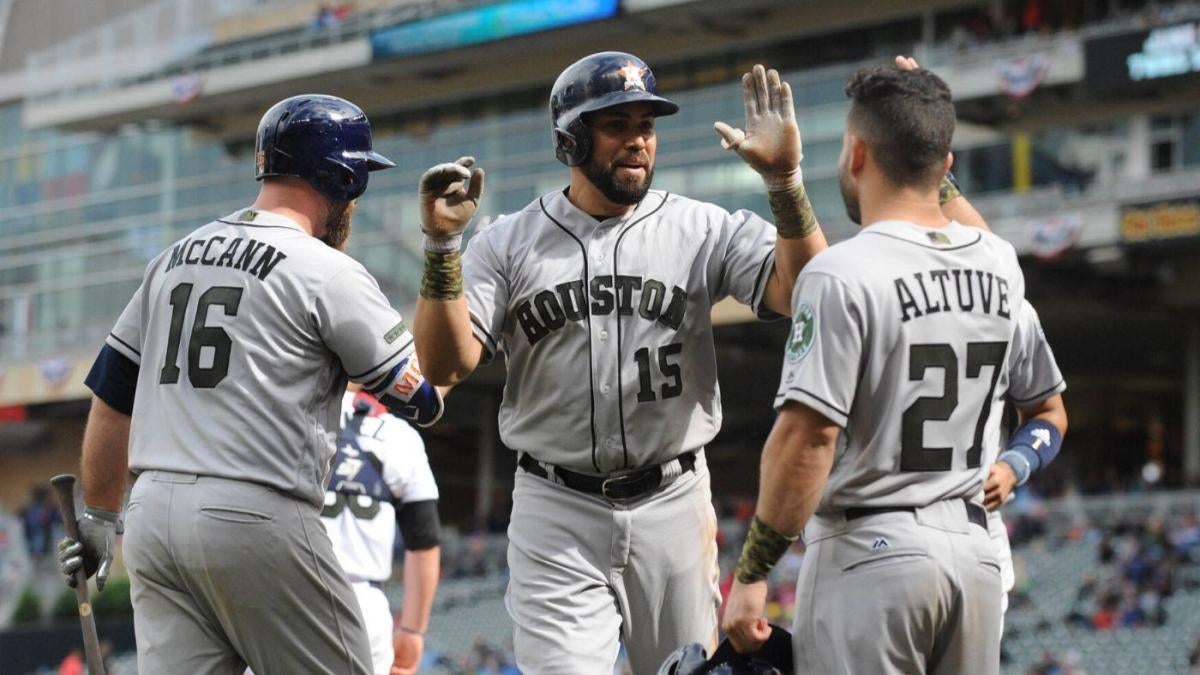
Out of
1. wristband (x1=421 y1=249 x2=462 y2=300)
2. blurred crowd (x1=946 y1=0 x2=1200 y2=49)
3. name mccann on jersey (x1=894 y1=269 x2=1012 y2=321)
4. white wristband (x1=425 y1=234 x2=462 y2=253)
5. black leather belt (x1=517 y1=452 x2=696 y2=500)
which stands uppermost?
blurred crowd (x1=946 y1=0 x2=1200 y2=49)

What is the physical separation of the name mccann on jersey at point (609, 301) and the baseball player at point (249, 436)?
62 centimetres

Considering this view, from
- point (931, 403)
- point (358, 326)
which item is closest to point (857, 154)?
point (931, 403)

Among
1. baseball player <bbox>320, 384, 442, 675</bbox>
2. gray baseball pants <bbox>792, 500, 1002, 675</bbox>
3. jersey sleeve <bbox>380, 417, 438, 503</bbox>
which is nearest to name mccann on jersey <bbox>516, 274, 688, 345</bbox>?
gray baseball pants <bbox>792, 500, 1002, 675</bbox>

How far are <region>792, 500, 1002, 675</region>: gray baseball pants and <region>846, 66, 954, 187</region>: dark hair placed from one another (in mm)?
908

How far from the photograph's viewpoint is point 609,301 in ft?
19.9

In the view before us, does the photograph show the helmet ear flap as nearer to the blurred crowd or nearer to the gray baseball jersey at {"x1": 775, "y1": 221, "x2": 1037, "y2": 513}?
the gray baseball jersey at {"x1": 775, "y1": 221, "x2": 1037, "y2": 513}

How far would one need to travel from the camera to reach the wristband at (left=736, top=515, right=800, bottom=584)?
15.5ft

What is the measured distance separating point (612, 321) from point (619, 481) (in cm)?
53

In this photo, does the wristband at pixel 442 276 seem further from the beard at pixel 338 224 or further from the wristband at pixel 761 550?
the wristband at pixel 761 550

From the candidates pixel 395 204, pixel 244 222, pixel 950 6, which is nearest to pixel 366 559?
pixel 244 222

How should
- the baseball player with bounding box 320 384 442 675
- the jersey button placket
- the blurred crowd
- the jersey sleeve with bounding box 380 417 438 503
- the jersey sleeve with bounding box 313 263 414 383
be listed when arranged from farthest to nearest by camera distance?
the blurred crowd < the jersey sleeve with bounding box 380 417 438 503 < the baseball player with bounding box 320 384 442 675 < the jersey button placket < the jersey sleeve with bounding box 313 263 414 383

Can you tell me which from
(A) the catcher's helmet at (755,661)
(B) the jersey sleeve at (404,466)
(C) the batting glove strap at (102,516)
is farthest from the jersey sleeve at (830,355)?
(B) the jersey sleeve at (404,466)

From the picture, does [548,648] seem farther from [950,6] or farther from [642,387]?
[950,6]

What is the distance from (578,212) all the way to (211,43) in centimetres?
4689
